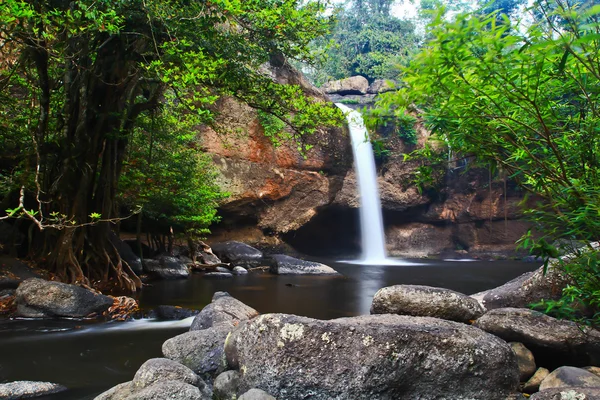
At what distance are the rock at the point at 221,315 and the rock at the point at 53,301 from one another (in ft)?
9.44

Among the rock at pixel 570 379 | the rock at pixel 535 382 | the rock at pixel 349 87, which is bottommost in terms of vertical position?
the rock at pixel 535 382

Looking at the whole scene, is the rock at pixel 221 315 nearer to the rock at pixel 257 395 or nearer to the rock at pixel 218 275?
the rock at pixel 257 395

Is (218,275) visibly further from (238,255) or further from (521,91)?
(521,91)

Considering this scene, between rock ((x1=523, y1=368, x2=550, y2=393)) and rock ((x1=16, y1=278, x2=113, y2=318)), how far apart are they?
715 centimetres

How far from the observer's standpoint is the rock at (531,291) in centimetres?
603

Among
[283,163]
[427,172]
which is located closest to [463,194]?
[283,163]

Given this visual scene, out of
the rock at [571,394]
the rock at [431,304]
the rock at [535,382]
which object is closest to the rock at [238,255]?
the rock at [431,304]

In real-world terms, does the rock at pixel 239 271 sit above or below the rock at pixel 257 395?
above

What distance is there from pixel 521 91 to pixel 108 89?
9.53 metres

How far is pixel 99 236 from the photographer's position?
11.1m

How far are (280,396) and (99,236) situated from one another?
8.32 metres

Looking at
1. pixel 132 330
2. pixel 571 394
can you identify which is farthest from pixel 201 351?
pixel 571 394

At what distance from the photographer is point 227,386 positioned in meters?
4.43

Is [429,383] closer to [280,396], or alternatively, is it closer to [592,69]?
[280,396]
